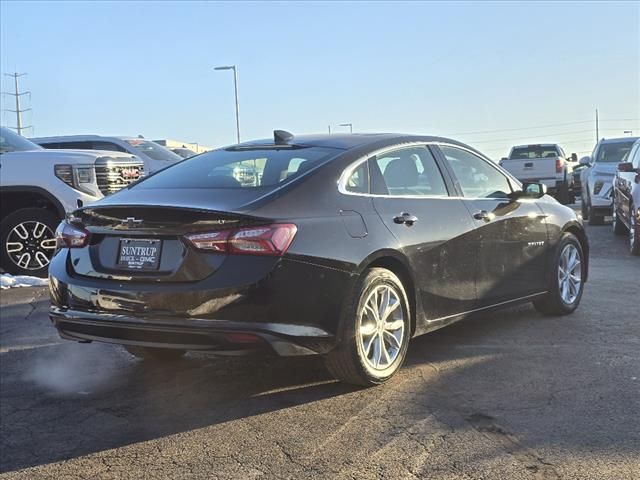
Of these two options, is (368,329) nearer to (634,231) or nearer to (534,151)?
(634,231)

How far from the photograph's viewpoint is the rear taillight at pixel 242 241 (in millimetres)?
3811

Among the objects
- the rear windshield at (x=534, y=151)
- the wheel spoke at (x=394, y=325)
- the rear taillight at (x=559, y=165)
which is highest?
the rear windshield at (x=534, y=151)

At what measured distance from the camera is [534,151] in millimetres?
22188

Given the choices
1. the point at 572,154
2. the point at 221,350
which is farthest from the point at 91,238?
the point at 572,154

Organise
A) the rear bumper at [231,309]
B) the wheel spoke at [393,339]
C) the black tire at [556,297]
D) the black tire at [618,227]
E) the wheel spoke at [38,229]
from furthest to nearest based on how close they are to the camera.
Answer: the black tire at [618,227]
the wheel spoke at [38,229]
the black tire at [556,297]
the wheel spoke at [393,339]
the rear bumper at [231,309]

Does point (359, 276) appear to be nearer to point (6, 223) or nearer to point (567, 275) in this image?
point (567, 275)

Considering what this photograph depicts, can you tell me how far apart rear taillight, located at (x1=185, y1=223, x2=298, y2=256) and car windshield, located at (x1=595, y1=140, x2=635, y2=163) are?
12147 millimetres

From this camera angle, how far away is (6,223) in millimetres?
8797

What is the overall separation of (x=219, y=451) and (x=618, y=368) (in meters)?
2.65

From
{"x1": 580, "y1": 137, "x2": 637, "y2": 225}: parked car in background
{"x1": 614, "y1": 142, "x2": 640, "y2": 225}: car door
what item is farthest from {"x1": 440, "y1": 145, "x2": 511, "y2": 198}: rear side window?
{"x1": 580, "y1": 137, "x2": 637, "y2": 225}: parked car in background

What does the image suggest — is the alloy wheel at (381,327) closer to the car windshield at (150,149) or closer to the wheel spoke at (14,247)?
the wheel spoke at (14,247)

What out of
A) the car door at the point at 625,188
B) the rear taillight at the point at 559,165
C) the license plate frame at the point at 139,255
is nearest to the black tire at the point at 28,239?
the license plate frame at the point at 139,255

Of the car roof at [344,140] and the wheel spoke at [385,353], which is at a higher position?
the car roof at [344,140]

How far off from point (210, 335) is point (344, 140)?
1773 millimetres
